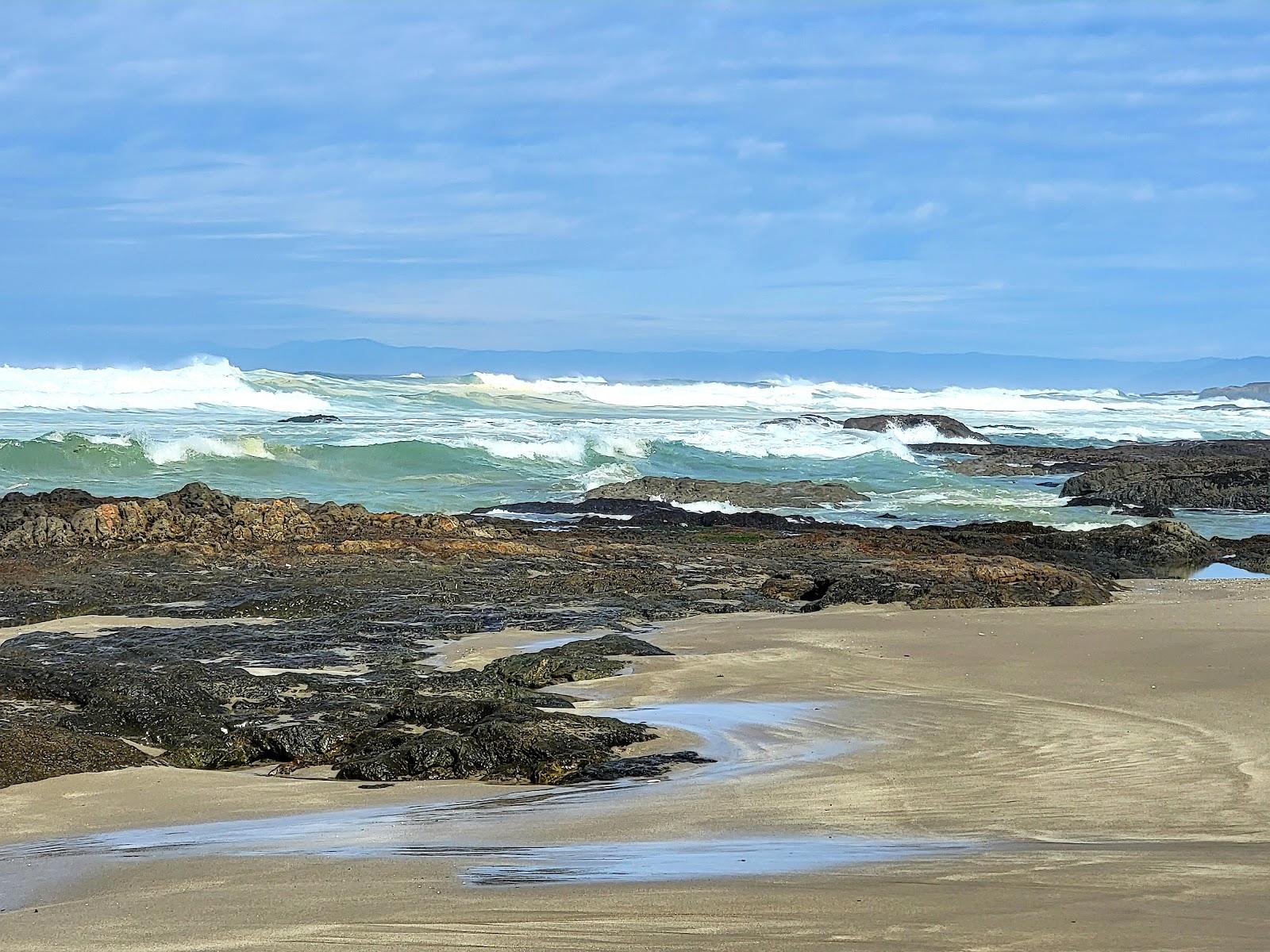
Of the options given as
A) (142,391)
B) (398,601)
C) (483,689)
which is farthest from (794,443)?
(483,689)

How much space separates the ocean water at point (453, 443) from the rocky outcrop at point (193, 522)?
6198 mm

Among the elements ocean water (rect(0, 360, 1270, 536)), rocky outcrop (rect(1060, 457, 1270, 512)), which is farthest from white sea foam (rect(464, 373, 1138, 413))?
rocky outcrop (rect(1060, 457, 1270, 512))

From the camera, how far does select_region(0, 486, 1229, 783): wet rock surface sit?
6.34 metres

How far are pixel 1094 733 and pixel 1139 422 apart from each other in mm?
53645

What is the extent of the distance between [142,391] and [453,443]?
2473 centimetres

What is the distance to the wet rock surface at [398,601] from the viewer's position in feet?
20.8

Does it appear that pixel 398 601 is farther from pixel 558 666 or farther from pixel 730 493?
pixel 730 493

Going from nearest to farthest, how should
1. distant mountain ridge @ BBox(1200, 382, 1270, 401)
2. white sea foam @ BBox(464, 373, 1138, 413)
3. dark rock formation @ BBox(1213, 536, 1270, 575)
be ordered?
1. dark rock formation @ BBox(1213, 536, 1270, 575)
2. white sea foam @ BBox(464, 373, 1138, 413)
3. distant mountain ridge @ BBox(1200, 382, 1270, 401)

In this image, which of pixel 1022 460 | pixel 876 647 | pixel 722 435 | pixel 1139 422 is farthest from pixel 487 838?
pixel 1139 422

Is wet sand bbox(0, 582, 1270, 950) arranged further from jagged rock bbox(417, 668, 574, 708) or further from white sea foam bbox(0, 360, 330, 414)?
white sea foam bbox(0, 360, 330, 414)

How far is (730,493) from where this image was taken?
22.9 m

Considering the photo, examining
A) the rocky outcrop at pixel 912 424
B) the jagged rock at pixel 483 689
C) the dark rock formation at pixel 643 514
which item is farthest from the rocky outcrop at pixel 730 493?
the rocky outcrop at pixel 912 424

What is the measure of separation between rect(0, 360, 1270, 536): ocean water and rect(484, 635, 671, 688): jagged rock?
12.5 meters

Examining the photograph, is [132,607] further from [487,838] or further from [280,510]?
[487,838]
